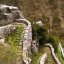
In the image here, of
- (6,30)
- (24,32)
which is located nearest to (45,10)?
(24,32)

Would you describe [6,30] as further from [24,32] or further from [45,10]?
Answer: [45,10]

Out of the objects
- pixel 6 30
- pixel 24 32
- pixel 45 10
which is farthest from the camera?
pixel 45 10

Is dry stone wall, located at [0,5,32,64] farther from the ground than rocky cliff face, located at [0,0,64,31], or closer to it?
farther from the ground

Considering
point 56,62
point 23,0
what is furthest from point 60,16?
point 56,62

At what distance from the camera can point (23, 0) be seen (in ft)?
142

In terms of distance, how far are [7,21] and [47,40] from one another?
570 cm

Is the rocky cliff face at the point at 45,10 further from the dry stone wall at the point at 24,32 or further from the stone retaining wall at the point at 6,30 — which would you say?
the stone retaining wall at the point at 6,30

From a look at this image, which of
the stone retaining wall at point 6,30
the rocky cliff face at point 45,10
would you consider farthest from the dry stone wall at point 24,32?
the rocky cliff face at point 45,10

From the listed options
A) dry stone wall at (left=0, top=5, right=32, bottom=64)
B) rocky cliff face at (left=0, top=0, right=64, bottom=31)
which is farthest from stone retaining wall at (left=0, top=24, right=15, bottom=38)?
rocky cliff face at (left=0, top=0, right=64, bottom=31)

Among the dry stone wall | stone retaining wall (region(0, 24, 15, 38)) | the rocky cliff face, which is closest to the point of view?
stone retaining wall (region(0, 24, 15, 38))

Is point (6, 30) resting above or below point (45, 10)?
above

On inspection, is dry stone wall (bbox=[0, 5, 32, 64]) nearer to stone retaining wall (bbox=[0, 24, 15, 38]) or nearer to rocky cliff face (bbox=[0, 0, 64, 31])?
stone retaining wall (bbox=[0, 24, 15, 38])

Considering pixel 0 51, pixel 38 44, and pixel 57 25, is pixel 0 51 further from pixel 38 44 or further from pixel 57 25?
pixel 57 25

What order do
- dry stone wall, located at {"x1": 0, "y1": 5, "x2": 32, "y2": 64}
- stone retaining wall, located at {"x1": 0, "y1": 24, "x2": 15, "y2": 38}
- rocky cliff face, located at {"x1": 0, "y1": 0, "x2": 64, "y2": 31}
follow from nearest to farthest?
stone retaining wall, located at {"x1": 0, "y1": 24, "x2": 15, "y2": 38}, dry stone wall, located at {"x1": 0, "y1": 5, "x2": 32, "y2": 64}, rocky cliff face, located at {"x1": 0, "y1": 0, "x2": 64, "y2": 31}
